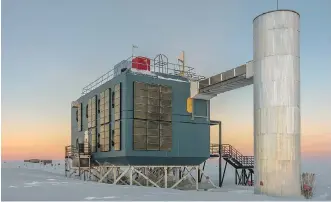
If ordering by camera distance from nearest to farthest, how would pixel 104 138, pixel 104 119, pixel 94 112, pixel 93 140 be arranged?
1. pixel 104 138
2. pixel 104 119
3. pixel 93 140
4. pixel 94 112

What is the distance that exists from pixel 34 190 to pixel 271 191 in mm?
15105

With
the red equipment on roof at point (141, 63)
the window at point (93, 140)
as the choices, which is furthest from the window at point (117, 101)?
the window at point (93, 140)

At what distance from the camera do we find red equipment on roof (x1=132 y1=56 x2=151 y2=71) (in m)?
32.9

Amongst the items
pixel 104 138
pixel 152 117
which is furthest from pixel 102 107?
pixel 152 117

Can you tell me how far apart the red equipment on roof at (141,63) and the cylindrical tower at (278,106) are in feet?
38.3

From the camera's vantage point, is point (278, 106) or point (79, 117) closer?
point (278, 106)

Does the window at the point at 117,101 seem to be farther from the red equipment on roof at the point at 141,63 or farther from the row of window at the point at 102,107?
the red equipment on roof at the point at 141,63

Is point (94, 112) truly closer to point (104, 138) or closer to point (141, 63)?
point (104, 138)

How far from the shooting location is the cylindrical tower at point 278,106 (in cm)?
2370

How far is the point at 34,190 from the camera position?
19.5m

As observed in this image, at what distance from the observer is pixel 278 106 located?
24.0 m

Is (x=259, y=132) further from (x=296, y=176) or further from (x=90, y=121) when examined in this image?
(x=90, y=121)

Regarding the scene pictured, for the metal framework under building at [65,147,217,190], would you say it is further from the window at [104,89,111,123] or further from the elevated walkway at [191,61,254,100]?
the elevated walkway at [191,61,254,100]

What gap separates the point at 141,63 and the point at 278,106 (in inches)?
557
